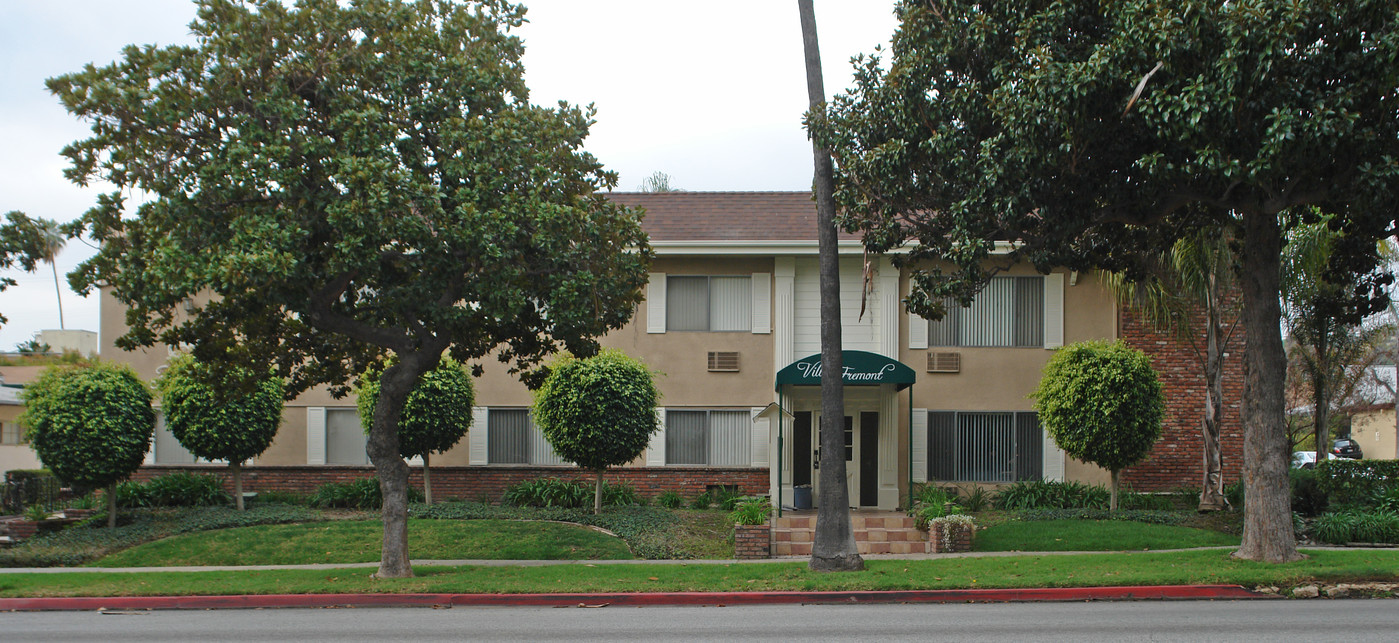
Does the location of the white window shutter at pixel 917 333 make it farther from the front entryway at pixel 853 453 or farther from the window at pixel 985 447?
the front entryway at pixel 853 453

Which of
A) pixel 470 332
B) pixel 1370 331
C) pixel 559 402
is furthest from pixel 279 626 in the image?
pixel 1370 331

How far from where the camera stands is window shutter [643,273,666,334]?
21.6 m

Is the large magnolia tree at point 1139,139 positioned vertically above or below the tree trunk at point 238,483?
above

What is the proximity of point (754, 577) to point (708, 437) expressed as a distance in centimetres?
843

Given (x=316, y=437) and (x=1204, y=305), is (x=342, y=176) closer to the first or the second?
(x=316, y=437)

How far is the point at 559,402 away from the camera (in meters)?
19.0

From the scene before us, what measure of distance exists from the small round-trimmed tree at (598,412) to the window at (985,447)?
242 inches

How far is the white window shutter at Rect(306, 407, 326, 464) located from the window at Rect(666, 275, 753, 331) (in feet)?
25.2

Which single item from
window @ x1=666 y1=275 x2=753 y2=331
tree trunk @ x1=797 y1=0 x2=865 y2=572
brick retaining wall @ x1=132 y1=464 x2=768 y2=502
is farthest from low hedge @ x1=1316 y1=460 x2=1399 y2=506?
window @ x1=666 y1=275 x2=753 y2=331

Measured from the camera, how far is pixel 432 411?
19703 millimetres

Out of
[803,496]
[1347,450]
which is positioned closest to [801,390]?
[803,496]

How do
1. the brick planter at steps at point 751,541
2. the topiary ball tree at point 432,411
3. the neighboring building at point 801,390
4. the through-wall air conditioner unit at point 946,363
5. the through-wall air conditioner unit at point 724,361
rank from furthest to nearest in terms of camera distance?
the through-wall air conditioner unit at point 724,361
the through-wall air conditioner unit at point 946,363
the neighboring building at point 801,390
the topiary ball tree at point 432,411
the brick planter at steps at point 751,541

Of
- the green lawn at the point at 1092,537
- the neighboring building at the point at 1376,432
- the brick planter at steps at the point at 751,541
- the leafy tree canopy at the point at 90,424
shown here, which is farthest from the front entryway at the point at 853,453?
the neighboring building at the point at 1376,432

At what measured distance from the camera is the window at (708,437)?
844 inches
